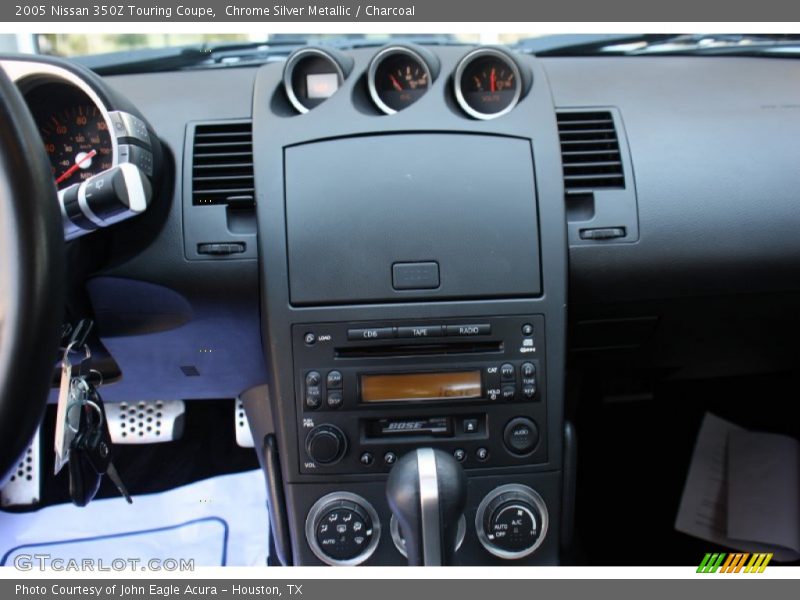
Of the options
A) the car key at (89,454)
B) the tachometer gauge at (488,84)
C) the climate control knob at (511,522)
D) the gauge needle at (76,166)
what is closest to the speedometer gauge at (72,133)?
the gauge needle at (76,166)

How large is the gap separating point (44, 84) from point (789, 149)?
1.24 metres

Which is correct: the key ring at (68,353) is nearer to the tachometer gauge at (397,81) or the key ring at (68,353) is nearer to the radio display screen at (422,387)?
the radio display screen at (422,387)

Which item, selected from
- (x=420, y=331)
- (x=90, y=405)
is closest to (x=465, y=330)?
(x=420, y=331)

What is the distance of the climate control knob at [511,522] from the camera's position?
3.68 ft

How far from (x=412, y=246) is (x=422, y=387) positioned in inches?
8.9

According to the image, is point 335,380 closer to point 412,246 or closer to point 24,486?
point 412,246

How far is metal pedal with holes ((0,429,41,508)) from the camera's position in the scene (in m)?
1.70

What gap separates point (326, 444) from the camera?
43.0 inches

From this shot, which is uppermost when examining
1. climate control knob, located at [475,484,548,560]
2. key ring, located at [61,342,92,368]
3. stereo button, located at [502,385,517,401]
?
key ring, located at [61,342,92,368]

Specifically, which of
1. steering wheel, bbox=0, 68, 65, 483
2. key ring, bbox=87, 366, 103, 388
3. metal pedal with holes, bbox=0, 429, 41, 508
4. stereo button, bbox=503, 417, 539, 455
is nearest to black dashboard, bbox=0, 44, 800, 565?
stereo button, bbox=503, 417, 539, 455

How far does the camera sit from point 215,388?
1.40m

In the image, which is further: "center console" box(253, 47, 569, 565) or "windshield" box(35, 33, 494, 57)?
"windshield" box(35, 33, 494, 57)

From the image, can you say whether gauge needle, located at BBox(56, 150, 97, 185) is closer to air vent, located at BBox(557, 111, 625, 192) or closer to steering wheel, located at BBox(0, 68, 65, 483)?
steering wheel, located at BBox(0, 68, 65, 483)
